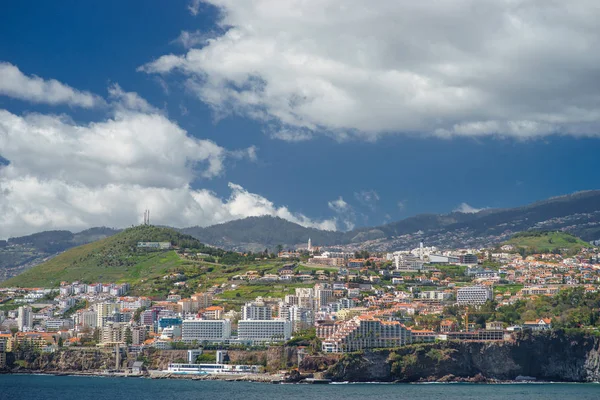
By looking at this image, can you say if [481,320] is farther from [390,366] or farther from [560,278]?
[560,278]

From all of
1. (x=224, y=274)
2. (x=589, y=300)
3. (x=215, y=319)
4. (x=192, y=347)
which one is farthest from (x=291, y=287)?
(x=589, y=300)

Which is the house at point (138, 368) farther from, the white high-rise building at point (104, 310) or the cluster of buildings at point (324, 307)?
the white high-rise building at point (104, 310)

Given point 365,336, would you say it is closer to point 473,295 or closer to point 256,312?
point 256,312

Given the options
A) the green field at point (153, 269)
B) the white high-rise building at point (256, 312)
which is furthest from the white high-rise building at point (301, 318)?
the green field at point (153, 269)

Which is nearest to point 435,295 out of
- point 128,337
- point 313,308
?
point 313,308

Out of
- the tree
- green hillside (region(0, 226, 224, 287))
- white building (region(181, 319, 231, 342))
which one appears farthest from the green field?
the tree

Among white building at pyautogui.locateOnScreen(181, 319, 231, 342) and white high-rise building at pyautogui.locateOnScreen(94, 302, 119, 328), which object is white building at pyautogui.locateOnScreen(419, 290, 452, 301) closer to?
white building at pyautogui.locateOnScreen(181, 319, 231, 342)
